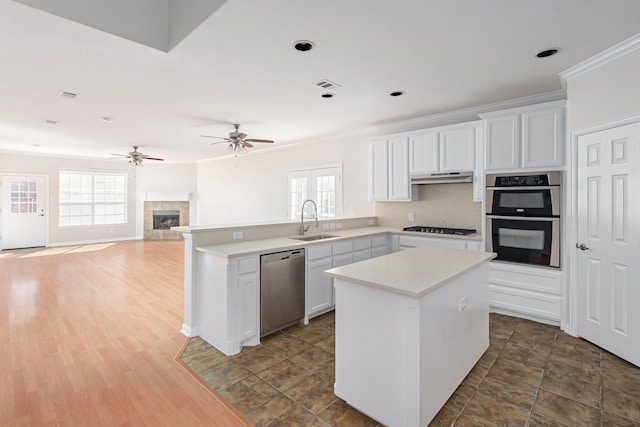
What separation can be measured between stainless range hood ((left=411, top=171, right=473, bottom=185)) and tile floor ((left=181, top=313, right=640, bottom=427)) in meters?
1.92

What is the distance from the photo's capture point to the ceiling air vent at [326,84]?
3.39m

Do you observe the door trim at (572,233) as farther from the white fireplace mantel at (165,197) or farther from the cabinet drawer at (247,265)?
the white fireplace mantel at (165,197)

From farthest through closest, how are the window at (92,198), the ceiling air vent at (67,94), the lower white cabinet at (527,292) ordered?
the window at (92,198) → the ceiling air vent at (67,94) → the lower white cabinet at (527,292)

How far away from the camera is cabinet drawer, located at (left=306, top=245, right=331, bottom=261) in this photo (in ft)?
11.3

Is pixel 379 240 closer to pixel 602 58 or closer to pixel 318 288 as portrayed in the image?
pixel 318 288

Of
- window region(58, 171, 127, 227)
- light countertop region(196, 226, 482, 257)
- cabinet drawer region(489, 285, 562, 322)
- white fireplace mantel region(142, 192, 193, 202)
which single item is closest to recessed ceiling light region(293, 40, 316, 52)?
light countertop region(196, 226, 482, 257)

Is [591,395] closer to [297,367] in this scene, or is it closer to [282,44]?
[297,367]

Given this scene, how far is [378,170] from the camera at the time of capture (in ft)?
16.3

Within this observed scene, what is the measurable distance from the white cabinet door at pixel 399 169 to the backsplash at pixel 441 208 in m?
0.23

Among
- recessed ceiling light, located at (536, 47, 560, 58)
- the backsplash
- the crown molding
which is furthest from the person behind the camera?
the backsplash

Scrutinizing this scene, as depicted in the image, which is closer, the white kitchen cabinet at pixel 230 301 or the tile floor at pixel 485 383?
the tile floor at pixel 485 383

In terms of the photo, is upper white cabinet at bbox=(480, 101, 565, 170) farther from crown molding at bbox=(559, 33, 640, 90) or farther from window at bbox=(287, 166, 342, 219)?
window at bbox=(287, 166, 342, 219)

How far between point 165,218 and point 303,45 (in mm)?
9265

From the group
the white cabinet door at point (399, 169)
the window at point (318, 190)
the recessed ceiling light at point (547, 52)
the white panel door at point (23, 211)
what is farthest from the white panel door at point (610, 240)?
the white panel door at point (23, 211)
